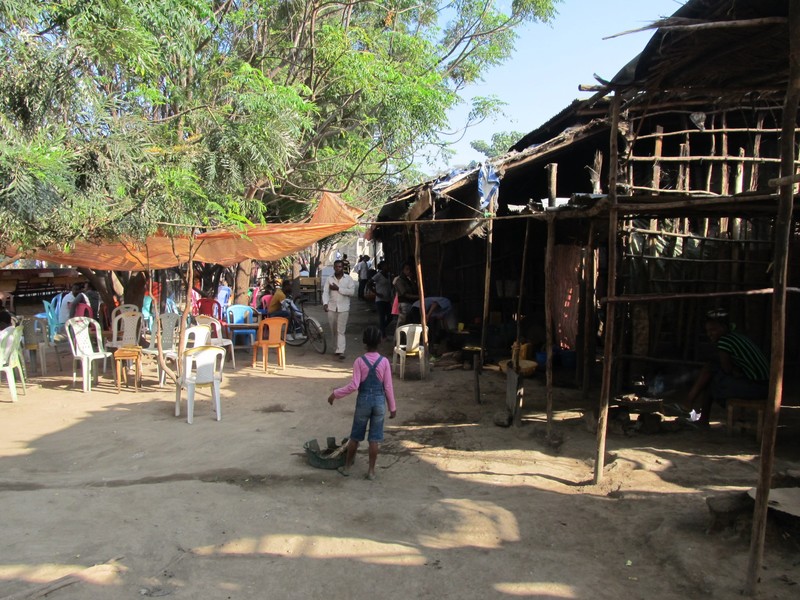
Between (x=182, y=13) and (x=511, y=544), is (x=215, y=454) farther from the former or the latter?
(x=182, y=13)

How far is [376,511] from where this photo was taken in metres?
4.48

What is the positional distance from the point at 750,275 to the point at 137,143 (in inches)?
301

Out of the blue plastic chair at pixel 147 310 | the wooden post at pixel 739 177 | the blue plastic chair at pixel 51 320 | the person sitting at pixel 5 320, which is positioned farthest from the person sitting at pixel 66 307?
the wooden post at pixel 739 177

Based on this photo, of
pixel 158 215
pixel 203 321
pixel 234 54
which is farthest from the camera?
pixel 234 54

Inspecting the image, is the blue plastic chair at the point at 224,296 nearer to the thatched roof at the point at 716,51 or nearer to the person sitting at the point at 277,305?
the person sitting at the point at 277,305

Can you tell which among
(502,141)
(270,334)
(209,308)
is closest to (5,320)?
(209,308)

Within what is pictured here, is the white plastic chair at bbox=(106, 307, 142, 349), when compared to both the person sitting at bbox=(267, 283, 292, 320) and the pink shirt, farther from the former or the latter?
the pink shirt

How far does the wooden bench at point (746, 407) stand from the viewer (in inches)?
218

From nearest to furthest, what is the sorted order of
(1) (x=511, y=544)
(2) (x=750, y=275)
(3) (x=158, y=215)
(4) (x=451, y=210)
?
(1) (x=511, y=544), (3) (x=158, y=215), (2) (x=750, y=275), (4) (x=451, y=210)

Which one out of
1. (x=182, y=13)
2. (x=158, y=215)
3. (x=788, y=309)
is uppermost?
(x=182, y=13)

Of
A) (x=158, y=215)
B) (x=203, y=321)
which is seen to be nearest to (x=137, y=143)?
(x=158, y=215)

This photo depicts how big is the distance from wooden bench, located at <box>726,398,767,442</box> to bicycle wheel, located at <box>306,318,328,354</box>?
26.3ft

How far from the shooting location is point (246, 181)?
8.36 m

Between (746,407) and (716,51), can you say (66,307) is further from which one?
(716,51)
